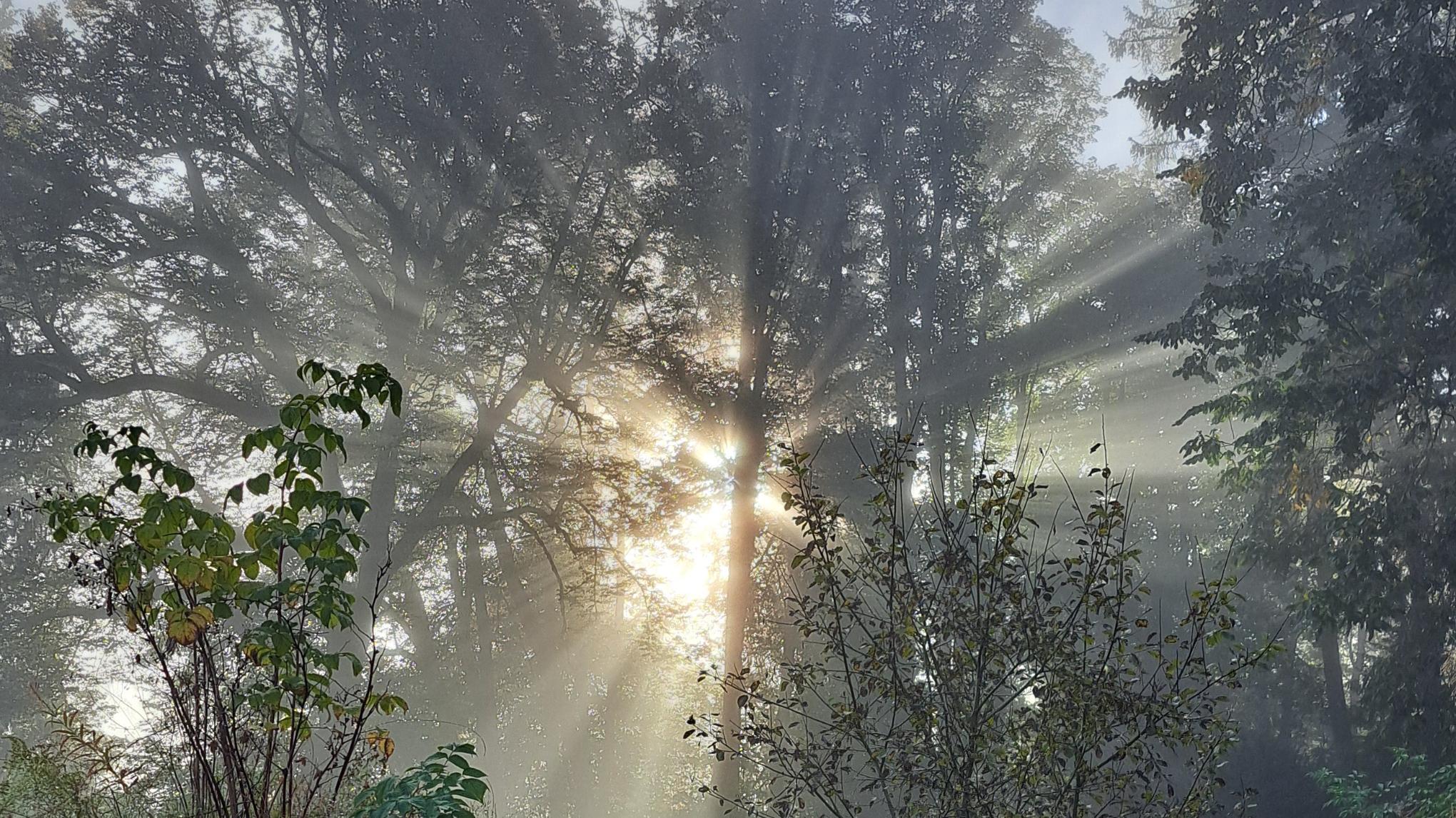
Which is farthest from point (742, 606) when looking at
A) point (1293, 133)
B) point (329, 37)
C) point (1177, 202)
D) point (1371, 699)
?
point (1293, 133)

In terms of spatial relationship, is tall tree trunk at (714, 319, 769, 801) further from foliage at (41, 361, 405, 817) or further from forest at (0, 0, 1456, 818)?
foliage at (41, 361, 405, 817)

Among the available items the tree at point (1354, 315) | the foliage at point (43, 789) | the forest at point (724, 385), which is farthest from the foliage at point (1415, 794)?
the foliage at point (43, 789)

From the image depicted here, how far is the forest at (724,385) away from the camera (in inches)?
155

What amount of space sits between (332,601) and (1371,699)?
12324mm

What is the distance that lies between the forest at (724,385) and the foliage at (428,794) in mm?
22

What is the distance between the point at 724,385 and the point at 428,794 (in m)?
13.6

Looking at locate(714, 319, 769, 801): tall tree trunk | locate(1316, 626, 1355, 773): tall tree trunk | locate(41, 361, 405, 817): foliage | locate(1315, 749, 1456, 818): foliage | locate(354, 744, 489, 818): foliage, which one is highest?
locate(714, 319, 769, 801): tall tree trunk

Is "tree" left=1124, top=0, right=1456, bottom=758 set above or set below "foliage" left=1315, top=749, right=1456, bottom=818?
above

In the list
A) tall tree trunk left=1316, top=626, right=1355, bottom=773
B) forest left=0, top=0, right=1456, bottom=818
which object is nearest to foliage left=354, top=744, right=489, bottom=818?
forest left=0, top=0, right=1456, bottom=818

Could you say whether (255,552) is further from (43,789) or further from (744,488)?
(744,488)

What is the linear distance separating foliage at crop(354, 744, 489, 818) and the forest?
0.07 ft

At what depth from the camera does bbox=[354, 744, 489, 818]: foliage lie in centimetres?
220

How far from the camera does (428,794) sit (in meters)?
2.41

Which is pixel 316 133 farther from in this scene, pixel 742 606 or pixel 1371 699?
pixel 1371 699
